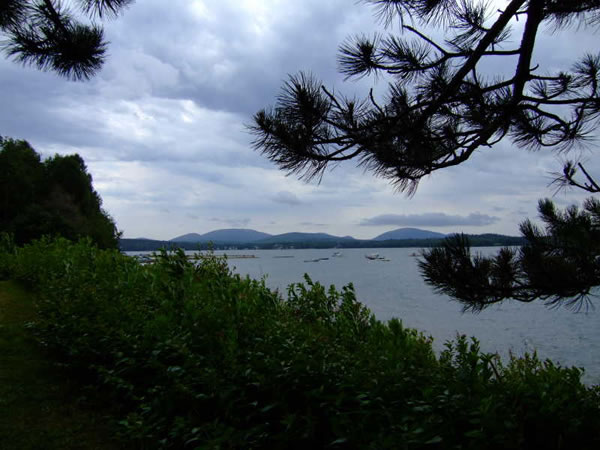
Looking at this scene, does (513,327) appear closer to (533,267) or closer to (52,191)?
(533,267)

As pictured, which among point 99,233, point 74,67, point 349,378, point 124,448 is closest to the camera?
point 349,378

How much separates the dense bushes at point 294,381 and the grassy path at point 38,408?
198 mm

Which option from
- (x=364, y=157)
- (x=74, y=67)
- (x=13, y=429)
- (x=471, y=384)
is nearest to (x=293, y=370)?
(x=471, y=384)

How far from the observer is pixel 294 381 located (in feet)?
9.53

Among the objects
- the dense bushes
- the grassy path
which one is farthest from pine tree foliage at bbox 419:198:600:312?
the grassy path

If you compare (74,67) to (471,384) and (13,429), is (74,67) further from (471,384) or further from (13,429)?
(471,384)

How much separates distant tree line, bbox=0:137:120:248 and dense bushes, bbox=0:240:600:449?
87.7ft

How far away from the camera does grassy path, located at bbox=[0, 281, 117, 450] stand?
121 inches

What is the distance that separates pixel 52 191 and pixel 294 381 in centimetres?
3997

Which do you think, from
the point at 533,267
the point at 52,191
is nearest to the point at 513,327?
the point at 533,267

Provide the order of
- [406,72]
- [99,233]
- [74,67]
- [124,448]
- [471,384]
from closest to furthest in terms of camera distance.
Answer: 1. [471,384]
2. [124,448]
3. [406,72]
4. [74,67]
5. [99,233]

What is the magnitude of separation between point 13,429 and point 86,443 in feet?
1.95

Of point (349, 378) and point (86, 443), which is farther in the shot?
point (86, 443)

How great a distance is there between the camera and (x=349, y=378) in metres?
2.79
